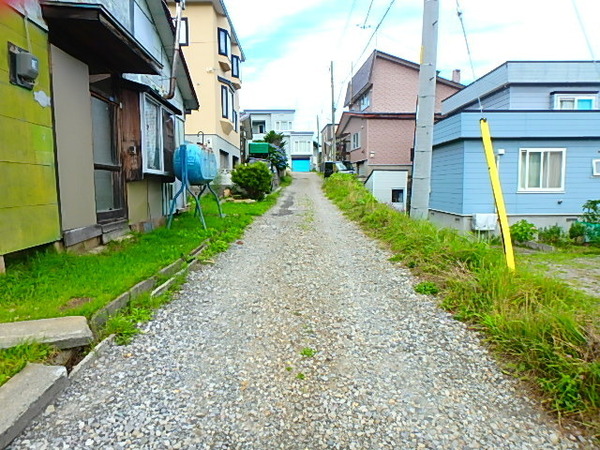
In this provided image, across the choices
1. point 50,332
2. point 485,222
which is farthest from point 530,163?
point 50,332

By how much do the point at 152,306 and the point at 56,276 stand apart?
114cm

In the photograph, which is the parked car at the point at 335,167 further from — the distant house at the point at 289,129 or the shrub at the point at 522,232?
the distant house at the point at 289,129

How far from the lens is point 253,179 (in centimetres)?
1520

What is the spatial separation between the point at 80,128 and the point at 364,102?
26015mm

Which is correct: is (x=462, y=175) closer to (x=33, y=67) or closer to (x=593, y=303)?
(x=593, y=303)

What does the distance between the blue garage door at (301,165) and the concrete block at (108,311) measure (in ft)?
158

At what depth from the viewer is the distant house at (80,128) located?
407 cm

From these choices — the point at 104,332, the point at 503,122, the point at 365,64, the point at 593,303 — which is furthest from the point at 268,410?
the point at 365,64

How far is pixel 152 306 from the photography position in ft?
13.2

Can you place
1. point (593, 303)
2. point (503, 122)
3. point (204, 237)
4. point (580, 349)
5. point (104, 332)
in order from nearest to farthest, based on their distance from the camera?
point (580, 349), point (104, 332), point (593, 303), point (204, 237), point (503, 122)

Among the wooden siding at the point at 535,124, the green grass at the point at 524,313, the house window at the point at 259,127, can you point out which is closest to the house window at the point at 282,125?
the house window at the point at 259,127

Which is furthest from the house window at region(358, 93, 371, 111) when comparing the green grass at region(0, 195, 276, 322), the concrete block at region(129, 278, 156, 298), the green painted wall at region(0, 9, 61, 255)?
the concrete block at region(129, 278, 156, 298)

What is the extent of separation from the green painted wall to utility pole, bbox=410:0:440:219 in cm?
623

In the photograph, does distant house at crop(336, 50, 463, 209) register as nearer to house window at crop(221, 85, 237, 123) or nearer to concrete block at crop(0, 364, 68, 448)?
house window at crop(221, 85, 237, 123)
